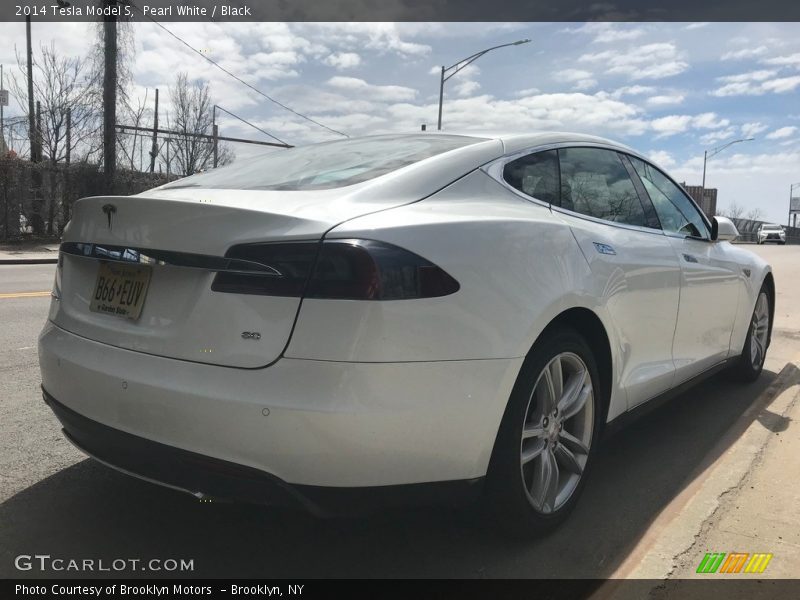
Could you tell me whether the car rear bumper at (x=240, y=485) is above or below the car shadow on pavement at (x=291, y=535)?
above

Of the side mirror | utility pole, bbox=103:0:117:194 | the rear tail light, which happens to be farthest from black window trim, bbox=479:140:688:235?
utility pole, bbox=103:0:117:194

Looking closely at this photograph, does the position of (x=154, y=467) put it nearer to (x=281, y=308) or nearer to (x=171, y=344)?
(x=171, y=344)

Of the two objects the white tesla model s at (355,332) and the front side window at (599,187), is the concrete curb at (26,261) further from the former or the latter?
the front side window at (599,187)

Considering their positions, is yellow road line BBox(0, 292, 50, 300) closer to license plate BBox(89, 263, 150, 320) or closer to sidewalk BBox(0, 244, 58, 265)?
sidewalk BBox(0, 244, 58, 265)

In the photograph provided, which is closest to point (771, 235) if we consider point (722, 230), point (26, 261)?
point (26, 261)

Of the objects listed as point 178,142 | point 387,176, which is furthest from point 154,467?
point 178,142

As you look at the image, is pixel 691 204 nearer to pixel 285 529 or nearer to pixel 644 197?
pixel 644 197

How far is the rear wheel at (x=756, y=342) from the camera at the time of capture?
4980 millimetres

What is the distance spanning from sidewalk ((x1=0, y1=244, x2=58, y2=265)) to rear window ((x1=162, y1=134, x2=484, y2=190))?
15.2 meters

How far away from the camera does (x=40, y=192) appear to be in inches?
888

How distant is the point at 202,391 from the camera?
209 cm

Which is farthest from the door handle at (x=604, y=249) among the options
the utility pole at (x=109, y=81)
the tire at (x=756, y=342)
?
the utility pole at (x=109, y=81)

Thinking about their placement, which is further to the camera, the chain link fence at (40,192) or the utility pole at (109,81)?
the chain link fence at (40,192)

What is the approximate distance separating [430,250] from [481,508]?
101 cm
